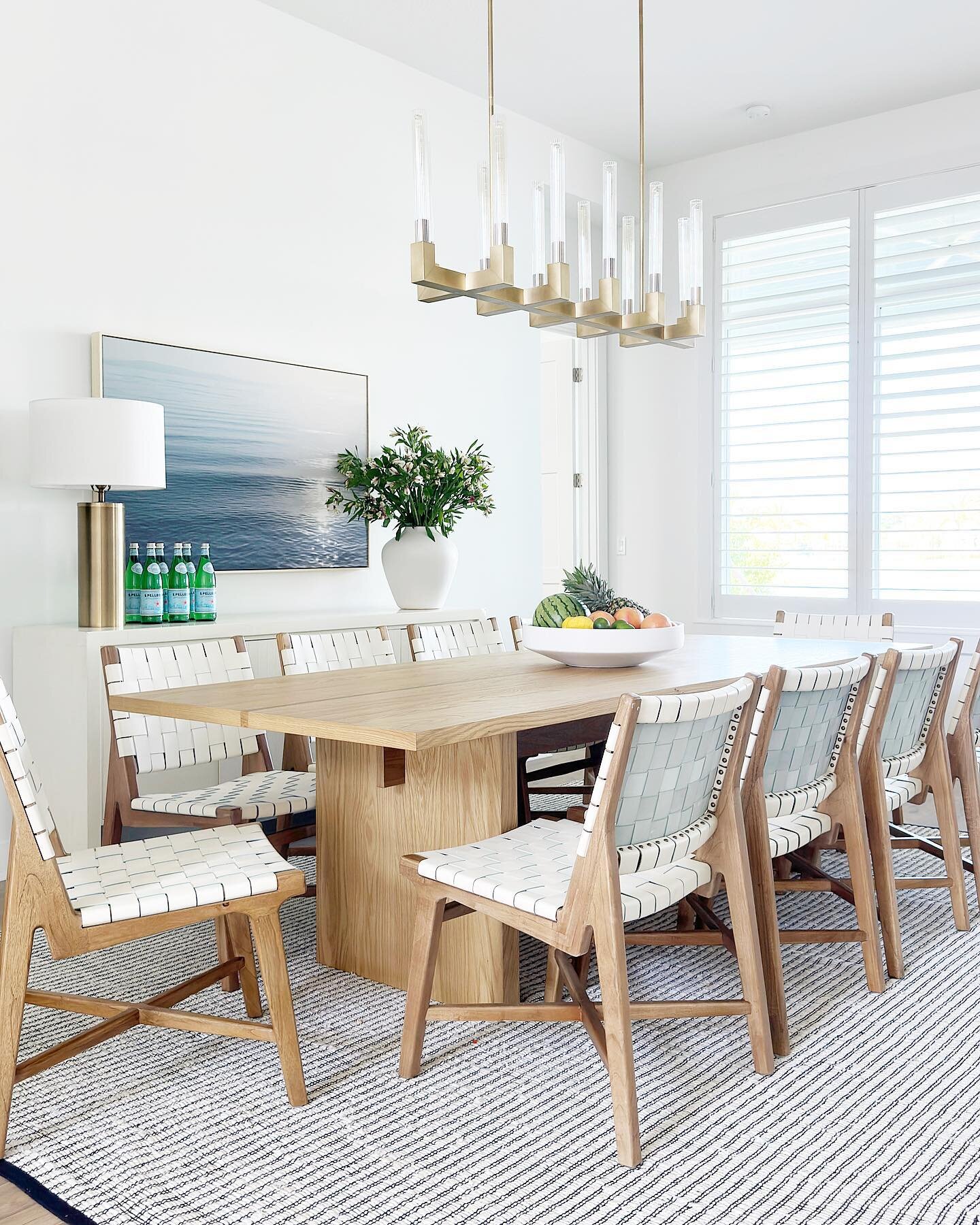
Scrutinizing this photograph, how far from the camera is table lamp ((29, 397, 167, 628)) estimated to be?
127 inches

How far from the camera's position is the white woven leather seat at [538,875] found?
1868mm

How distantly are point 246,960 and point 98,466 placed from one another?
164cm

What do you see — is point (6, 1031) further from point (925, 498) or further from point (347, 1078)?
point (925, 498)

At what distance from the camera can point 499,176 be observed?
2.74 metres

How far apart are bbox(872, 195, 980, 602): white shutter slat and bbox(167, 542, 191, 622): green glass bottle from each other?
3455mm

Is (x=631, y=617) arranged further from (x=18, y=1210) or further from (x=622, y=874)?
(x=18, y=1210)

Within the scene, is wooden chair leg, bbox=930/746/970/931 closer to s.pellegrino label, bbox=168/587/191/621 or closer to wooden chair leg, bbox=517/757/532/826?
wooden chair leg, bbox=517/757/532/826

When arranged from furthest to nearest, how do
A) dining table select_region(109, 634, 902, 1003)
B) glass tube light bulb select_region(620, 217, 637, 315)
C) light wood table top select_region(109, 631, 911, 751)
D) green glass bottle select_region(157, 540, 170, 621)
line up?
green glass bottle select_region(157, 540, 170, 621), glass tube light bulb select_region(620, 217, 637, 315), dining table select_region(109, 634, 902, 1003), light wood table top select_region(109, 631, 911, 751)

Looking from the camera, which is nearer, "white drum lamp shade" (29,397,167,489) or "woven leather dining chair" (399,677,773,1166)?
"woven leather dining chair" (399,677,773,1166)

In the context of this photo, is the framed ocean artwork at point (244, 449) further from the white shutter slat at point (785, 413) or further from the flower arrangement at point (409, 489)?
the white shutter slat at point (785, 413)

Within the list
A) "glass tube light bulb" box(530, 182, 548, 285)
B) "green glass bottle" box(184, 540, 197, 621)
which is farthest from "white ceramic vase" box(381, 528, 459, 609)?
"glass tube light bulb" box(530, 182, 548, 285)

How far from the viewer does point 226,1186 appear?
5.64ft

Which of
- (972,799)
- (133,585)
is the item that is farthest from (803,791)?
(133,585)

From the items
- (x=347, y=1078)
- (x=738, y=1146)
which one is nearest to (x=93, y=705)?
(x=347, y=1078)
